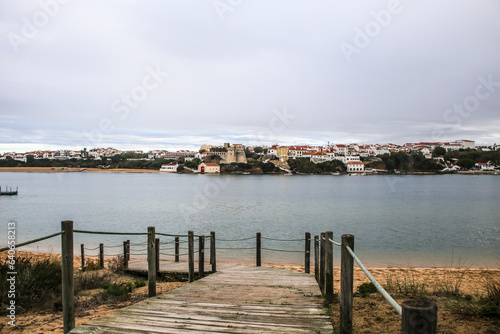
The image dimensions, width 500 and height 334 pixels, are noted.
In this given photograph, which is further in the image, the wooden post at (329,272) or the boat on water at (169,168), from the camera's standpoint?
the boat on water at (169,168)

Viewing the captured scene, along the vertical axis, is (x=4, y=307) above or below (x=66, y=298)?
below

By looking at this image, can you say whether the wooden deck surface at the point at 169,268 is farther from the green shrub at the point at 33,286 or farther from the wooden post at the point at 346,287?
the wooden post at the point at 346,287

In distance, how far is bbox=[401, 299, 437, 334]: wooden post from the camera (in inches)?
58.7

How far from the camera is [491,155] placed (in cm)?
15038

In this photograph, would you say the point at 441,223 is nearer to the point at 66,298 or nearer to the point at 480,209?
the point at 480,209

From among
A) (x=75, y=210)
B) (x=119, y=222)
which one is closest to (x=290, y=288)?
(x=119, y=222)

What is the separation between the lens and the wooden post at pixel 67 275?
3.72m

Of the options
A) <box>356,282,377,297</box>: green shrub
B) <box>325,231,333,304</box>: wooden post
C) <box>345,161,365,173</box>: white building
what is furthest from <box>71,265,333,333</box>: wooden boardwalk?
<box>345,161,365,173</box>: white building

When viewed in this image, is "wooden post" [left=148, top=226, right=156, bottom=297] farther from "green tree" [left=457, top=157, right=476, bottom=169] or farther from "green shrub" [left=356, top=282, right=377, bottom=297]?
"green tree" [left=457, top=157, right=476, bottom=169]

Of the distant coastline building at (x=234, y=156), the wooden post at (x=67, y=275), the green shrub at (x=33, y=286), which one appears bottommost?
the green shrub at (x=33, y=286)

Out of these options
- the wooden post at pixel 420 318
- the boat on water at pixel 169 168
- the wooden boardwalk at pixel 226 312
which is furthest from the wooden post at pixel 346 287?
the boat on water at pixel 169 168

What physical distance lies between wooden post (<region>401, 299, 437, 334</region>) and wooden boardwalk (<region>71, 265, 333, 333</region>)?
2324mm

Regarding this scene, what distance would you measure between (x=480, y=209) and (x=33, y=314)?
144 ft

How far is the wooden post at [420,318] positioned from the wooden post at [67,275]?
11.3 ft
